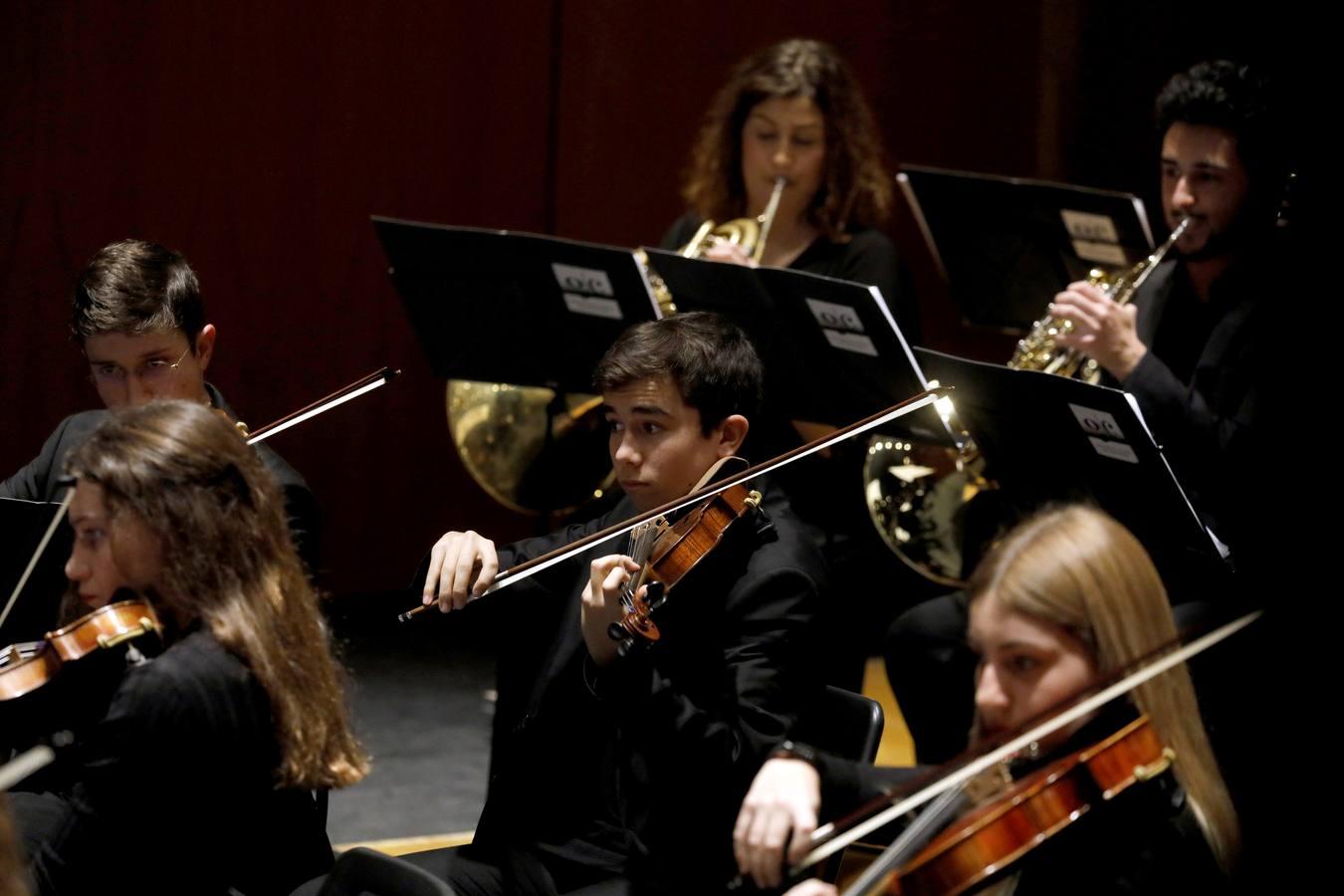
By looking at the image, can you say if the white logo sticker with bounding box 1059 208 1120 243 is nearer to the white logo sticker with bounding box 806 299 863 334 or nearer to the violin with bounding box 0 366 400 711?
the white logo sticker with bounding box 806 299 863 334

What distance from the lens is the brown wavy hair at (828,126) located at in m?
3.39

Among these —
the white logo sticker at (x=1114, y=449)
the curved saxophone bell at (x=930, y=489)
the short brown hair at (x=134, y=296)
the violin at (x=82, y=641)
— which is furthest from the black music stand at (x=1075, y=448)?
the violin at (x=82, y=641)

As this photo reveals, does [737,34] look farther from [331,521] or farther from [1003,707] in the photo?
[1003,707]

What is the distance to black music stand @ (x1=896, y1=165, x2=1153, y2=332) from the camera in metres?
3.10

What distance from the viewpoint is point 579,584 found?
2279 millimetres

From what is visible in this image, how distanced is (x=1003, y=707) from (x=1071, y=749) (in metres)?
0.07

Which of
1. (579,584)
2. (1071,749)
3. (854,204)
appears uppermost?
(854,204)

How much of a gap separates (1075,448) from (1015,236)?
→ 2.75ft

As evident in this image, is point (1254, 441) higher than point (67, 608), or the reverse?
point (67, 608)

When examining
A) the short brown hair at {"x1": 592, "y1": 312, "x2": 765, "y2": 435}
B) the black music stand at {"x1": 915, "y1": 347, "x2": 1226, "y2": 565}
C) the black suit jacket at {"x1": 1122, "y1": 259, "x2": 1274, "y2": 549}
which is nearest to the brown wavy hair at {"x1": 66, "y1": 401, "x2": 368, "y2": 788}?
the short brown hair at {"x1": 592, "y1": 312, "x2": 765, "y2": 435}

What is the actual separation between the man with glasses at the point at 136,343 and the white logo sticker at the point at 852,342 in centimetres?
88

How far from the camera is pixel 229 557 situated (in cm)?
178

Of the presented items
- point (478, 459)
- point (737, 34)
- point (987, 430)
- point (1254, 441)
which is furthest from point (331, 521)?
point (1254, 441)

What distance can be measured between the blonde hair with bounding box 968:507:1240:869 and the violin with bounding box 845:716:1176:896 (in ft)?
0.26
